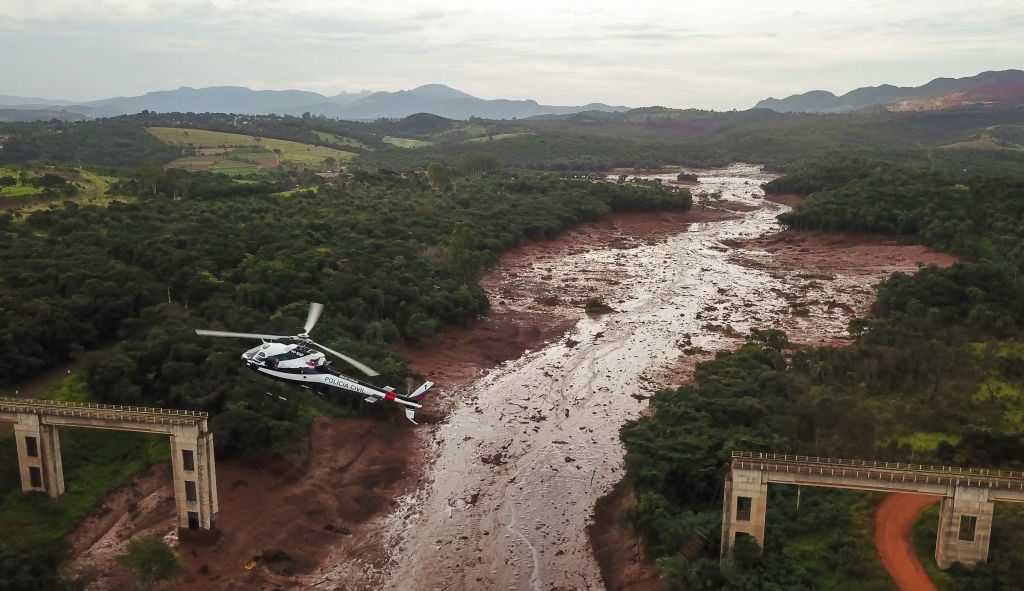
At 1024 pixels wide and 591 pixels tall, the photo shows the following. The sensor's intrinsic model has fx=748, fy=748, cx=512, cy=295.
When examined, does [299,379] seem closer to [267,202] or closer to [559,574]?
[559,574]

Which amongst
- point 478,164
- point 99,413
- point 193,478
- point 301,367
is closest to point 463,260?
point 301,367

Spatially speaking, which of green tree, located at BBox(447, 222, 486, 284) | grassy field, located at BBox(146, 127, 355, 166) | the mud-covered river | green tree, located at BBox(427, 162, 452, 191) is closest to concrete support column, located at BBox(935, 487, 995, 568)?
the mud-covered river

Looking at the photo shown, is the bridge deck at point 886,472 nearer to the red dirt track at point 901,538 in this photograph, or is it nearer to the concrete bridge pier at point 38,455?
the red dirt track at point 901,538

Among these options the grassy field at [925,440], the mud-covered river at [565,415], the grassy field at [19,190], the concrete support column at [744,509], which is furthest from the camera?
the grassy field at [19,190]

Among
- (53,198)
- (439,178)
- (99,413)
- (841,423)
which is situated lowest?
(841,423)

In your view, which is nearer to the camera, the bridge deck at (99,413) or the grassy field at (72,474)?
the grassy field at (72,474)

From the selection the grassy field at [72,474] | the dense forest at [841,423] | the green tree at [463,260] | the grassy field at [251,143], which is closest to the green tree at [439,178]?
the grassy field at [251,143]

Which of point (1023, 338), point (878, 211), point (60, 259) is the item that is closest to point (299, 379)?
point (60, 259)

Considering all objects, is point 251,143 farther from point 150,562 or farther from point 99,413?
point 150,562
